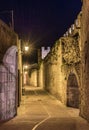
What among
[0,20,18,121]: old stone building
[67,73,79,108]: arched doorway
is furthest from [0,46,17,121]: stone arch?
[67,73,79,108]: arched doorway

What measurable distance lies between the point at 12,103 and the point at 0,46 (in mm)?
2580

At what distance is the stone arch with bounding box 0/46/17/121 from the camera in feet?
38.4

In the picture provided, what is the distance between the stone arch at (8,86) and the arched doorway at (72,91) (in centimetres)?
464

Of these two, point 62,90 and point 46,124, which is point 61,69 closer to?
point 62,90

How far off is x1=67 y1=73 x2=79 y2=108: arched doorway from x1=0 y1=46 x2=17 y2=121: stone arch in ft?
15.2

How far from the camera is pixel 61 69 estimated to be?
61.9ft

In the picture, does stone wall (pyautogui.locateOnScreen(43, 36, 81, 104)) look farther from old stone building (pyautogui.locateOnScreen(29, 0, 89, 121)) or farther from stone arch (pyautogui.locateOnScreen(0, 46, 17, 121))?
stone arch (pyautogui.locateOnScreen(0, 46, 17, 121))

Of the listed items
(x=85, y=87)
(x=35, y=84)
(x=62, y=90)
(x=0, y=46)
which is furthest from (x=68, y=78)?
(x=35, y=84)

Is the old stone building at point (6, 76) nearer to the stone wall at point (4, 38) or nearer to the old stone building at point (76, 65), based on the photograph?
the stone wall at point (4, 38)

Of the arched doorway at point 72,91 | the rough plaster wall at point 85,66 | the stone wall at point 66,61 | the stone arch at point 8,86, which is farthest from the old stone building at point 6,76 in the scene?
the arched doorway at point 72,91

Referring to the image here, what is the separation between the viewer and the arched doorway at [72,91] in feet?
54.9

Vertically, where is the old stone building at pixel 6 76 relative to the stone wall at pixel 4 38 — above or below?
below

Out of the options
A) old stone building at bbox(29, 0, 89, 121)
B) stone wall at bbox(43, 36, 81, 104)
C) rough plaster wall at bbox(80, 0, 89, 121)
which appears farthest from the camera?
stone wall at bbox(43, 36, 81, 104)

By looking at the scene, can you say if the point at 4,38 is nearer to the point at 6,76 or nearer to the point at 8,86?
the point at 6,76
